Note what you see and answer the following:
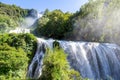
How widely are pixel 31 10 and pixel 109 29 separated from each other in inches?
1966

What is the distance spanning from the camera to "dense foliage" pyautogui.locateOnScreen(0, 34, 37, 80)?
49.2 feet

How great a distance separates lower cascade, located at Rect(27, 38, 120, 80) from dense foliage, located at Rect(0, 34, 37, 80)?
0.88 meters

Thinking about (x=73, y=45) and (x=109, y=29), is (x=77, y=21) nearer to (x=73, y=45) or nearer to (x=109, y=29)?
(x=109, y=29)

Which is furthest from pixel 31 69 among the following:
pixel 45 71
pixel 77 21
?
pixel 77 21

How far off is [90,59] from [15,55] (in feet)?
27.4

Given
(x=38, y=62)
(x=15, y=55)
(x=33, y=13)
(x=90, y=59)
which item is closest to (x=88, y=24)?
(x=90, y=59)

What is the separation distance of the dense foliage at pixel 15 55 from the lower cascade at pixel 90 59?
883 mm

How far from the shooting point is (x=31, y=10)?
7925 cm

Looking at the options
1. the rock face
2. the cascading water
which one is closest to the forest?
the cascading water

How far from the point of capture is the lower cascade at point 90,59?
22.6m

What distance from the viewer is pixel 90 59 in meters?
24.2

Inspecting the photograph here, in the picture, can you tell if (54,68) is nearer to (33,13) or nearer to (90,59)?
(90,59)

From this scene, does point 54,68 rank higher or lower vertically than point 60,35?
lower

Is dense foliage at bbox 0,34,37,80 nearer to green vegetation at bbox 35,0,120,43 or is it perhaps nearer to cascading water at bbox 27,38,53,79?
cascading water at bbox 27,38,53,79
